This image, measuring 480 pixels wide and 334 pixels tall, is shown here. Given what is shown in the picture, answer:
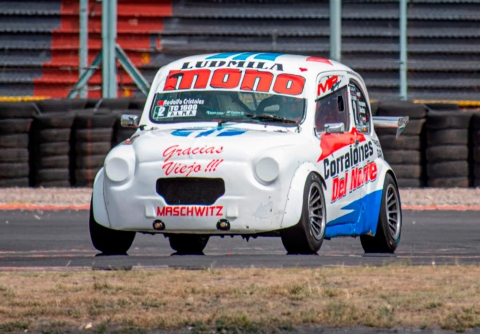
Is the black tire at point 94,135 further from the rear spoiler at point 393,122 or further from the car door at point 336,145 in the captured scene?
the car door at point 336,145

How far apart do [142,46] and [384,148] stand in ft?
21.1

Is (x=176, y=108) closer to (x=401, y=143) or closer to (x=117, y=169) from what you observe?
(x=117, y=169)

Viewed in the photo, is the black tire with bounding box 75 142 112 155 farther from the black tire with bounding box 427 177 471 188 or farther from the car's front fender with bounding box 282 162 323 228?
the car's front fender with bounding box 282 162 323 228

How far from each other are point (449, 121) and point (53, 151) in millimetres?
5667

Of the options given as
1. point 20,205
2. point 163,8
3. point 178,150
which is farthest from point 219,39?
point 178,150

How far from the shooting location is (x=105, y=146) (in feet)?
58.4

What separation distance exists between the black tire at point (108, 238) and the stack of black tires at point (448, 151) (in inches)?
348

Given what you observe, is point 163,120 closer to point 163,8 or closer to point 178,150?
point 178,150

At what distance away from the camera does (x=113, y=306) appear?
6.30 m

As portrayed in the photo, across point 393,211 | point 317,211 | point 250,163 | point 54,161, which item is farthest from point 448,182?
point 250,163

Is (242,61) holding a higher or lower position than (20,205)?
higher

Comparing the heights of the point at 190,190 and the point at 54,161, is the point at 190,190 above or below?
above

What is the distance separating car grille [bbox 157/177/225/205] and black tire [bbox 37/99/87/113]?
9.77 meters

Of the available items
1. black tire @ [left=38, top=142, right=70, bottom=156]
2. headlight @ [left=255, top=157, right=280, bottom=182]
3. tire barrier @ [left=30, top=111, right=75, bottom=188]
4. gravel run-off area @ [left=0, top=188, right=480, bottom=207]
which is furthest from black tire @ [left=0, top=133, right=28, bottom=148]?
headlight @ [left=255, top=157, right=280, bottom=182]
